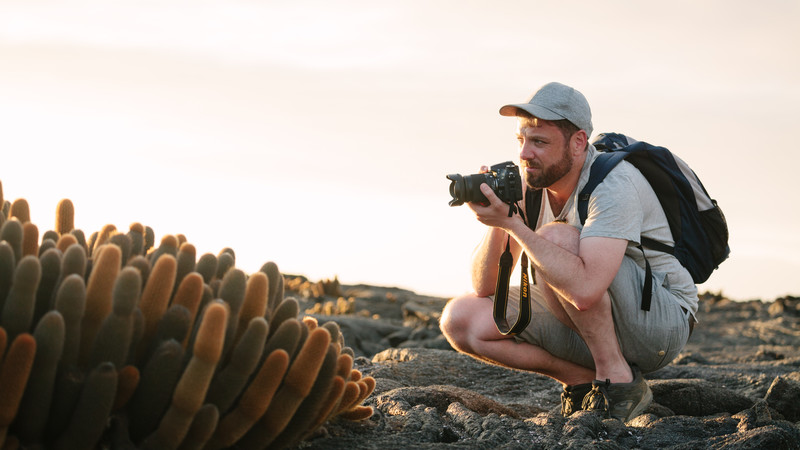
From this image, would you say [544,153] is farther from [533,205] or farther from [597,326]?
[597,326]

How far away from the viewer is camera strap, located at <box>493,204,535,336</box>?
191 inches

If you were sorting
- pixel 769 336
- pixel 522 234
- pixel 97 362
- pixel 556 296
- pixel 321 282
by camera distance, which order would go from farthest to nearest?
pixel 321 282 → pixel 769 336 → pixel 556 296 → pixel 522 234 → pixel 97 362

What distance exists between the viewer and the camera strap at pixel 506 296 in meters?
4.84

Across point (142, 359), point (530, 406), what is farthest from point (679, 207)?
point (142, 359)

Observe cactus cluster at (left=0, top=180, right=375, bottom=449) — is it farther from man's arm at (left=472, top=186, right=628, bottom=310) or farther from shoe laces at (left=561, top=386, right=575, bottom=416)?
shoe laces at (left=561, top=386, right=575, bottom=416)

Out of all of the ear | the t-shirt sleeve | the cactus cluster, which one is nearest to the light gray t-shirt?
the t-shirt sleeve

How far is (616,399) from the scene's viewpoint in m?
4.68

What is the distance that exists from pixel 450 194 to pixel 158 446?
7.77 feet

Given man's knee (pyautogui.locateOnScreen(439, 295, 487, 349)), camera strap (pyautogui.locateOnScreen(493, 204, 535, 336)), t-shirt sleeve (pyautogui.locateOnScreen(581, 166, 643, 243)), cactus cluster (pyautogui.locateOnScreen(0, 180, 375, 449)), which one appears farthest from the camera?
man's knee (pyautogui.locateOnScreen(439, 295, 487, 349))

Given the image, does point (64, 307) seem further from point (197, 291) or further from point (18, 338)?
point (197, 291)

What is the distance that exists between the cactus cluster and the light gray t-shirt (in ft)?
7.06

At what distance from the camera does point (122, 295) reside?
2502 mm

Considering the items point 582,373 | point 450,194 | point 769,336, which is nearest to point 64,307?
point 450,194

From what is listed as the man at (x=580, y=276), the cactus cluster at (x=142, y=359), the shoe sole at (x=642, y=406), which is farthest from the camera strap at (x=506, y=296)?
the cactus cluster at (x=142, y=359)
